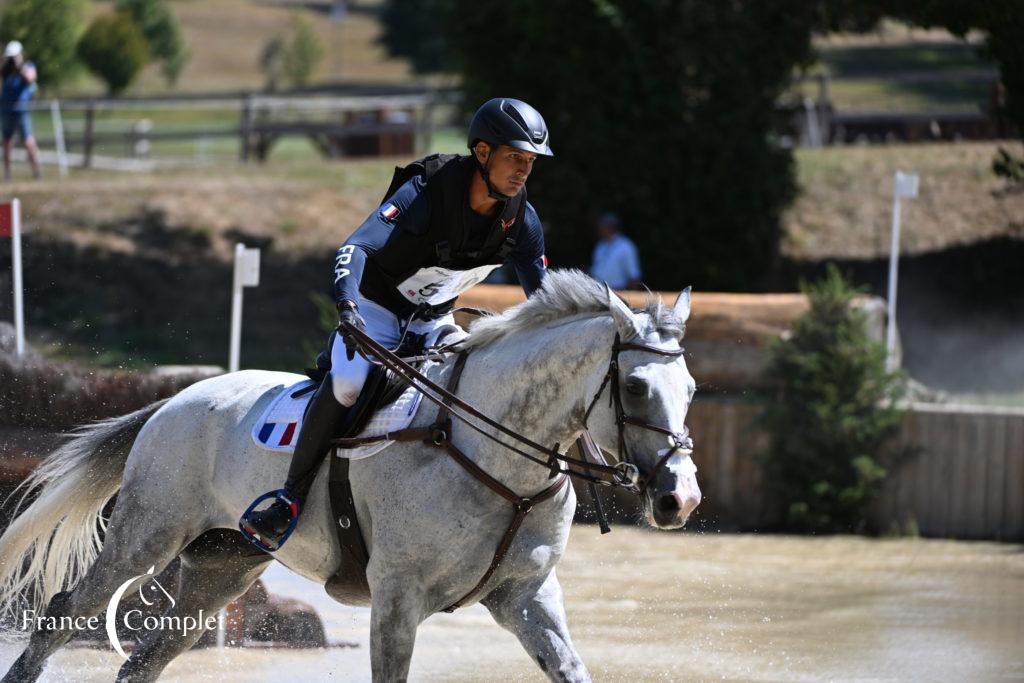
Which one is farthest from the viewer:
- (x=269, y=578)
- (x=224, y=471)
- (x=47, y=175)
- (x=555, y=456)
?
(x=47, y=175)

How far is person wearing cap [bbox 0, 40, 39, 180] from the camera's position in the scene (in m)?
14.4

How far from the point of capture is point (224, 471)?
17.9 feet

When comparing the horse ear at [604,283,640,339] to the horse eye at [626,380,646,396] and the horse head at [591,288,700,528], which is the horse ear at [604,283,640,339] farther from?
the horse eye at [626,380,646,396]

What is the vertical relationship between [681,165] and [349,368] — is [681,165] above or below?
below

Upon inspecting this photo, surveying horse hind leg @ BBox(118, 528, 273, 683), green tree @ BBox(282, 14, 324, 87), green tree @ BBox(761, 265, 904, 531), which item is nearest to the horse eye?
horse hind leg @ BBox(118, 528, 273, 683)

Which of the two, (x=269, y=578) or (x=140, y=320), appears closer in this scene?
(x=269, y=578)

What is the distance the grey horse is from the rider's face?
362 mm

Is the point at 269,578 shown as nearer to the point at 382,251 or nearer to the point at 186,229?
the point at 382,251

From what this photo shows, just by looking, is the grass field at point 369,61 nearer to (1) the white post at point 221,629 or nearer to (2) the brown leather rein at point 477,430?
(1) the white post at point 221,629

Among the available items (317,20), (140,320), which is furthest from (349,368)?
(317,20)

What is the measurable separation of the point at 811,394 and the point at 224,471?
247 inches

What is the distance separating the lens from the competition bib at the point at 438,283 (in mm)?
4945

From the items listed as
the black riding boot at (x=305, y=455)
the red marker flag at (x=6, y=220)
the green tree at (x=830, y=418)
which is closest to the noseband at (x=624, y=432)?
the black riding boot at (x=305, y=455)

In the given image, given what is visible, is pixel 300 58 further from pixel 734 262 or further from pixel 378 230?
pixel 378 230
